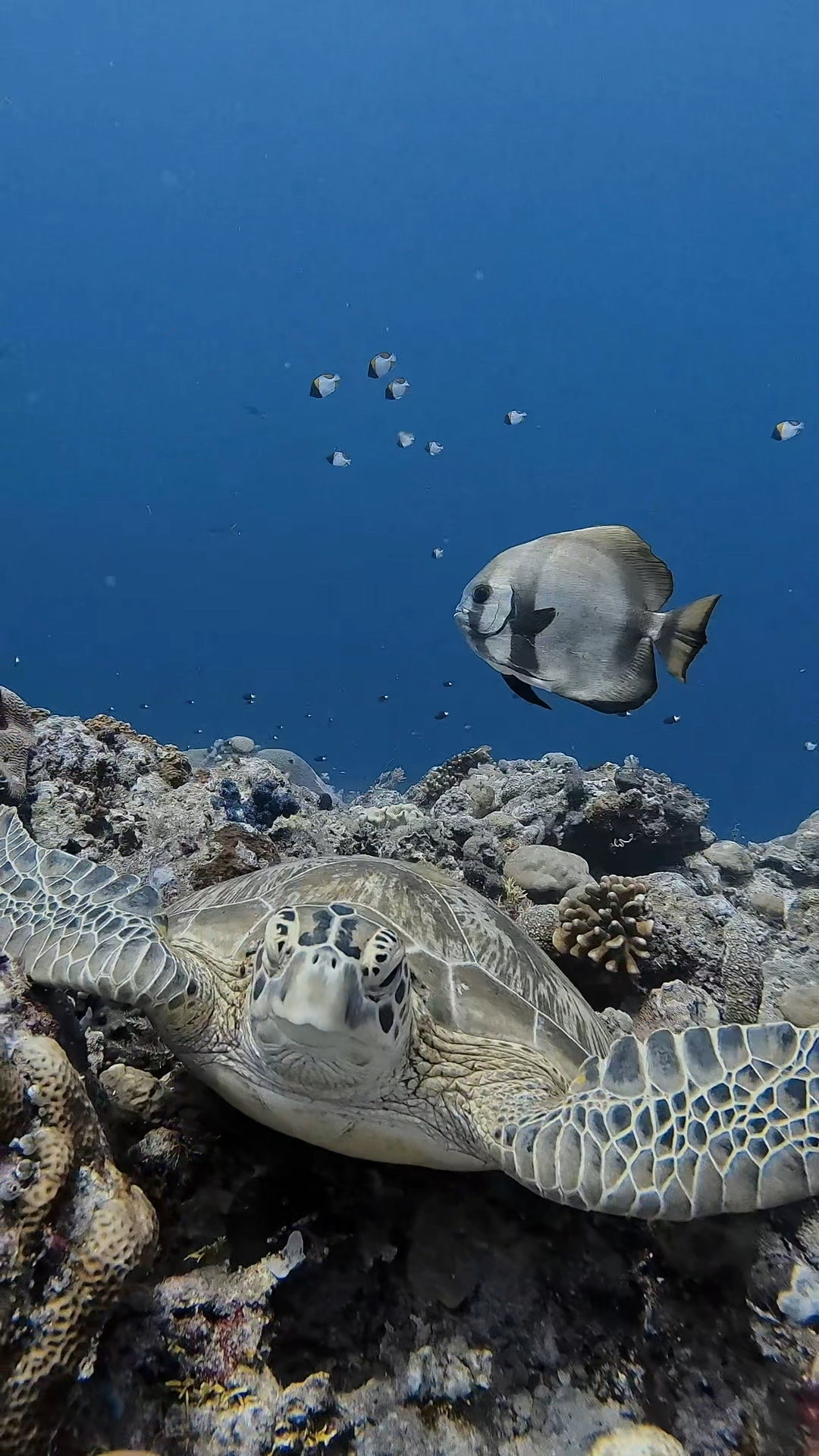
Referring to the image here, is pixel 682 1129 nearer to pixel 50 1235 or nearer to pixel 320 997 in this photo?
pixel 320 997

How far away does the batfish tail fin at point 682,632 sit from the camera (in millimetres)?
3029

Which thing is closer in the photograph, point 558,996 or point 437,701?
point 558,996

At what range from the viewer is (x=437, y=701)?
4963 inches

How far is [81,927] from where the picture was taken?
214 centimetres

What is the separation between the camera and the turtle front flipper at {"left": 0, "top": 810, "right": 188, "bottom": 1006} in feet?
6.48

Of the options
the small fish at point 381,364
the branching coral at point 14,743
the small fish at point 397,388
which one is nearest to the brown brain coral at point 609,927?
the branching coral at point 14,743

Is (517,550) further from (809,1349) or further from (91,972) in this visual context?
(809,1349)

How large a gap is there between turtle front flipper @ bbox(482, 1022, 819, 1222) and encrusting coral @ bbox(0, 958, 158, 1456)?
0.91m

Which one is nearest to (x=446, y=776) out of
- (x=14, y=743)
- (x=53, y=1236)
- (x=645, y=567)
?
(x=14, y=743)

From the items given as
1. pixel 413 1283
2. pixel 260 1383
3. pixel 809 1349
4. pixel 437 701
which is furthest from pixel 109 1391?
pixel 437 701

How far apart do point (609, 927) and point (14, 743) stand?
355cm

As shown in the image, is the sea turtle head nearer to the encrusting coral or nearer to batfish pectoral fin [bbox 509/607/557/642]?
the encrusting coral

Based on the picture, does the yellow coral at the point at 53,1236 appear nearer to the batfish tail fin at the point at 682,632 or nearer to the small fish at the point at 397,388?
the batfish tail fin at the point at 682,632

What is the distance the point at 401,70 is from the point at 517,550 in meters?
105
